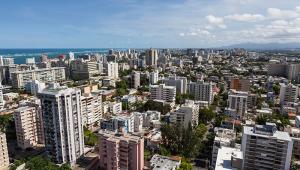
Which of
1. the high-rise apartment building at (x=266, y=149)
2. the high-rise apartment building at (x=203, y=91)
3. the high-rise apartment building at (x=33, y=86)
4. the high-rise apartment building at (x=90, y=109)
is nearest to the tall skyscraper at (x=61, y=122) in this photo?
the high-rise apartment building at (x=90, y=109)

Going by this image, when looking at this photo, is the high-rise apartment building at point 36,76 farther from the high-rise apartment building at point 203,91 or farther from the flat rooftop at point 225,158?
the flat rooftop at point 225,158

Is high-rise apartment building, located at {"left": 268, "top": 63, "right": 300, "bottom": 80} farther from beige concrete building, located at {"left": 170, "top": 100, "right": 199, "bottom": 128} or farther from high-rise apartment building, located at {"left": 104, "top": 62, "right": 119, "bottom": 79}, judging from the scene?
beige concrete building, located at {"left": 170, "top": 100, "right": 199, "bottom": 128}

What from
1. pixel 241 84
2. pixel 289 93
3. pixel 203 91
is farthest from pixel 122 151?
pixel 241 84

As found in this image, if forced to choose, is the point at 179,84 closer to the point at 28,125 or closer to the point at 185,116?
the point at 185,116

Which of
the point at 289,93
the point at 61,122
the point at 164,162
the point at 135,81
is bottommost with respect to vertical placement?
the point at 164,162

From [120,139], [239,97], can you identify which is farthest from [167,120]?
[120,139]

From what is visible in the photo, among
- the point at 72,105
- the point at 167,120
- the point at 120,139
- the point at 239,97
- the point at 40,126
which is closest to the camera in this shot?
the point at 120,139

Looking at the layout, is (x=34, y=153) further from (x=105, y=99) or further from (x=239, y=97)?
(x=239, y=97)
